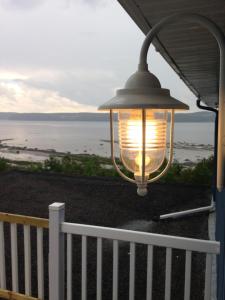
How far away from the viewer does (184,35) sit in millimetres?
2318

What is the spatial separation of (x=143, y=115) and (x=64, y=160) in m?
11.1

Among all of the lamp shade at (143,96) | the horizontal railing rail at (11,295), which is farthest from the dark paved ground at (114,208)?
the lamp shade at (143,96)

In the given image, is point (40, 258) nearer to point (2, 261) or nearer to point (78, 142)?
point (2, 261)

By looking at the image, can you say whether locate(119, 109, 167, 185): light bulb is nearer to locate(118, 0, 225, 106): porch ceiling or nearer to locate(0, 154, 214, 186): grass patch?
locate(118, 0, 225, 106): porch ceiling

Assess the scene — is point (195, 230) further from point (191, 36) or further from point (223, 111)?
point (223, 111)

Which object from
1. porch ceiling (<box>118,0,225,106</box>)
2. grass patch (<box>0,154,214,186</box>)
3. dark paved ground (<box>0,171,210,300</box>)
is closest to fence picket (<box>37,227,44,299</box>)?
dark paved ground (<box>0,171,210,300</box>)

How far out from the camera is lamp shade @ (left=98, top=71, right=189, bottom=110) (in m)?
1.15

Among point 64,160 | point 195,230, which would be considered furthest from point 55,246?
point 64,160

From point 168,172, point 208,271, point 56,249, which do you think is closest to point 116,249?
point 56,249

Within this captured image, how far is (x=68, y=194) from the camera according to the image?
8.49 metres

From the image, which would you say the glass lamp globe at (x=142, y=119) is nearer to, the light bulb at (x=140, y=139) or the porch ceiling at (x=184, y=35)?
the light bulb at (x=140, y=139)

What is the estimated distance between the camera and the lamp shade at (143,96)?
3.77ft

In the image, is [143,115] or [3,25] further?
[3,25]

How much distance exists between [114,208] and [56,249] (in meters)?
4.52
